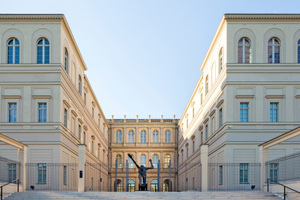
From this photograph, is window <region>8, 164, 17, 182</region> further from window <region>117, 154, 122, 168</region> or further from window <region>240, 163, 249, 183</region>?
window <region>117, 154, 122, 168</region>

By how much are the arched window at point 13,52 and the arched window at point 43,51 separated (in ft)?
5.12

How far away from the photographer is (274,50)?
32.9 meters

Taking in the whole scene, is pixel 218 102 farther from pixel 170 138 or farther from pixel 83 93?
pixel 170 138

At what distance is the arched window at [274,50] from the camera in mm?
32812

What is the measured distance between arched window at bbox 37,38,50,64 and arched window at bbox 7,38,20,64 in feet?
5.12

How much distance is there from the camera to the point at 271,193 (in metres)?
23.0

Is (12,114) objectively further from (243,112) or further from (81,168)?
(243,112)

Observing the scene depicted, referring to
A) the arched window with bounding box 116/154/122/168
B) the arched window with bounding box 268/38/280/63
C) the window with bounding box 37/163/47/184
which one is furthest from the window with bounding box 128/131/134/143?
the arched window with bounding box 268/38/280/63

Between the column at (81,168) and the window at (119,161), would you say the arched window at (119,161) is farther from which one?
the column at (81,168)

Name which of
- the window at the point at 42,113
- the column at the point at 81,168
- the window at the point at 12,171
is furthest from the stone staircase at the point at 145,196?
the window at the point at 42,113

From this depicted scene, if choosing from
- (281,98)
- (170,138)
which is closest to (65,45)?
(281,98)

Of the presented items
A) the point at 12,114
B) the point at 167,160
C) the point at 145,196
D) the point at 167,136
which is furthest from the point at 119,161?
the point at 145,196

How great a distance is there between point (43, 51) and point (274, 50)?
58.4ft

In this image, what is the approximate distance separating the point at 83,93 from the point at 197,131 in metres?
13.2
